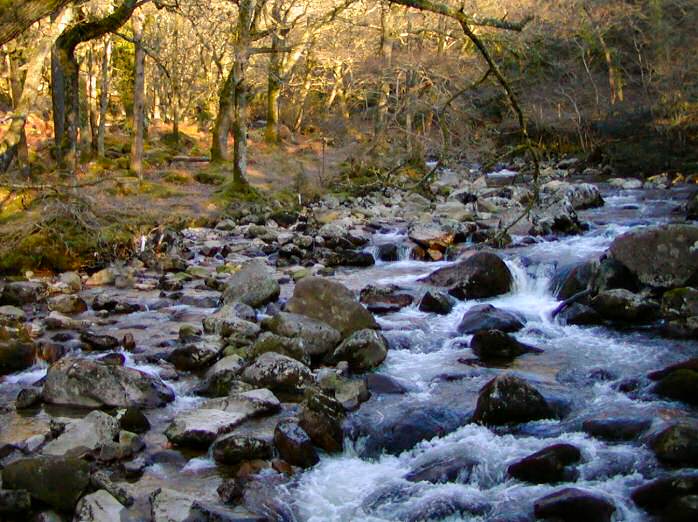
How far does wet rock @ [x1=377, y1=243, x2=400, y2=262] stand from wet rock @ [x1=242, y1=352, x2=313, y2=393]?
7.86 metres

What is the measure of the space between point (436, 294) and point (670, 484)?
6.30 metres

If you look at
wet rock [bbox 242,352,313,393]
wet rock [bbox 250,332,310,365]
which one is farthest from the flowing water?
wet rock [bbox 250,332,310,365]

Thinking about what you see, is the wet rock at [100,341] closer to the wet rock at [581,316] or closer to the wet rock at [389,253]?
the wet rock at [581,316]

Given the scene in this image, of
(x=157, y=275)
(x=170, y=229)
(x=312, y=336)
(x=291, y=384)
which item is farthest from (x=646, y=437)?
(x=170, y=229)

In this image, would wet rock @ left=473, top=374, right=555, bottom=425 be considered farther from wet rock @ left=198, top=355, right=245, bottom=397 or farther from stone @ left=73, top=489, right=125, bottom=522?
stone @ left=73, top=489, right=125, bottom=522

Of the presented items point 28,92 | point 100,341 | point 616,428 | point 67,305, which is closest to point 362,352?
point 616,428

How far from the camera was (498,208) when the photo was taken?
21266 millimetres

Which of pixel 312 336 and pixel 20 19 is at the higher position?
pixel 20 19

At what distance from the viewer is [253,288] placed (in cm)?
1195

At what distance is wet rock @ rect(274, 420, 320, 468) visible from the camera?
6.48 metres

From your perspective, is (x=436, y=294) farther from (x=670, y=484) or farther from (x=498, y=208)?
(x=498, y=208)

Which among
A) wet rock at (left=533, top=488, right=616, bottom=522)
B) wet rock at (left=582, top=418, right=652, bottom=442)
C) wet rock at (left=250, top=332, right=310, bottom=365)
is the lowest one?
wet rock at (left=533, top=488, right=616, bottom=522)

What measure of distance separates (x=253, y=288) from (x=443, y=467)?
244 inches

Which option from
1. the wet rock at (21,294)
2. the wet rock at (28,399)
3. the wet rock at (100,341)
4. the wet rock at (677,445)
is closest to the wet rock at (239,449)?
the wet rock at (28,399)
